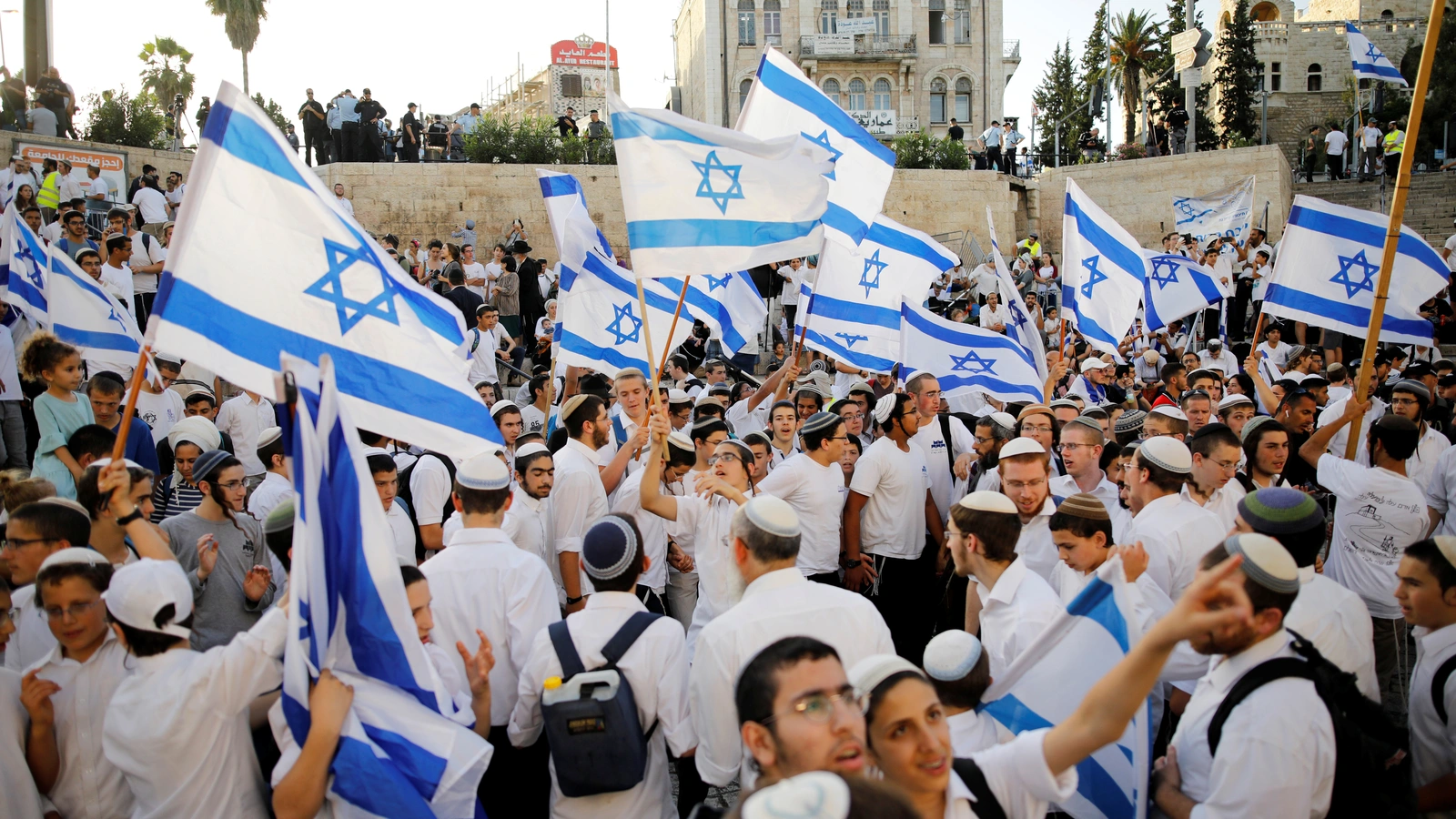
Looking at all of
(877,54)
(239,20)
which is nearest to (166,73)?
(239,20)

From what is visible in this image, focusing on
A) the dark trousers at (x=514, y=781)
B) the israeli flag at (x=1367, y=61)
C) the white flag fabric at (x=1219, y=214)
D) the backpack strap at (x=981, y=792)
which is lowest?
the dark trousers at (x=514, y=781)

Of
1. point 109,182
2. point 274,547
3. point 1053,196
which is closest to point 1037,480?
point 274,547

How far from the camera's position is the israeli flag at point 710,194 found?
5164 mm

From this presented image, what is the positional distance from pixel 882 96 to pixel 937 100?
263 cm

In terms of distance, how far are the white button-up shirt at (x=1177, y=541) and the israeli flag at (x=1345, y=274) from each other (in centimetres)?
334

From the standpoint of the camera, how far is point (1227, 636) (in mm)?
2648

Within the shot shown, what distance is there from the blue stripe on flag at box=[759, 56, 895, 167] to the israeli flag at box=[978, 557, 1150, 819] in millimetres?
4434

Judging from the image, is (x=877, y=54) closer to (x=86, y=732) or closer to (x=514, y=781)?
(x=514, y=781)

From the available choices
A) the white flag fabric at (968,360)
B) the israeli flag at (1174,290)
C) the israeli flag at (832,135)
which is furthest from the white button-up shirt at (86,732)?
the israeli flag at (1174,290)

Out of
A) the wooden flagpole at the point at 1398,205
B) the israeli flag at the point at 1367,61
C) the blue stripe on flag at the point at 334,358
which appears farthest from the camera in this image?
the israeli flag at the point at 1367,61

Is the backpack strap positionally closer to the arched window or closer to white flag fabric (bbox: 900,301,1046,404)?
white flag fabric (bbox: 900,301,1046,404)

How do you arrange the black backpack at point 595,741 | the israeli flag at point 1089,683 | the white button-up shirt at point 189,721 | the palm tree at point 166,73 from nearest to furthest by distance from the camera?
the white button-up shirt at point 189,721 → the israeli flag at point 1089,683 → the black backpack at point 595,741 → the palm tree at point 166,73

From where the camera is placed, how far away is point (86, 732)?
2994mm

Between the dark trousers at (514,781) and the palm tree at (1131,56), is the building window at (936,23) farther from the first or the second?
the dark trousers at (514,781)
